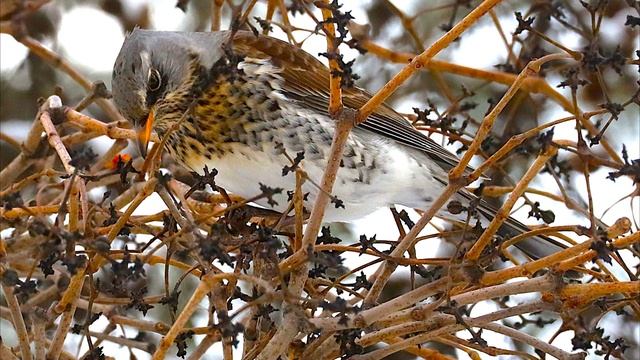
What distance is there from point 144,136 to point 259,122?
0.31m

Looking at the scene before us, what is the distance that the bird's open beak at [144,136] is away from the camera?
2.22 m

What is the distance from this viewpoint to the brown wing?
8.47 feet

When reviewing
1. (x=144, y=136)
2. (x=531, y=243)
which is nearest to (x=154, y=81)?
(x=144, y=136)

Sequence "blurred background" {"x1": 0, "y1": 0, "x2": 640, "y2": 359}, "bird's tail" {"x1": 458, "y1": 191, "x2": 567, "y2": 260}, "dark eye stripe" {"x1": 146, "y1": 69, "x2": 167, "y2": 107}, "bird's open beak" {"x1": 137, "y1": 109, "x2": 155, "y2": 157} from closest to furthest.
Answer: "bird's open beak" {"x1": 137, "y1": 109, "x2": 155, "y2": 157} → "dark eye stripe" {"x1": 146, "y1": 69, "x2": 167, "y2": 107} → "bird's tail" {"x1": 458, "y1": 191, "x2": 567, "y2": 260} → "blurred background" {"x1": 0, "y1": 0, "x2": 640, "y2": 359}

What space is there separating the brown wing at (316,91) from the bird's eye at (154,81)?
23cm

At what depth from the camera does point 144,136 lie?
224 cm

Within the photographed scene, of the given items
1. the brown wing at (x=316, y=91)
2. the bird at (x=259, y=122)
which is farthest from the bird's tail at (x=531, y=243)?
the brown wing at (x=316, y=91)

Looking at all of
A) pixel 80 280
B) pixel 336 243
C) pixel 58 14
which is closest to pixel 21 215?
pixel 80 280

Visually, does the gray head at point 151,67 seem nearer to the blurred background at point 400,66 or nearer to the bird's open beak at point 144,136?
the bird's open beak at point 144,136

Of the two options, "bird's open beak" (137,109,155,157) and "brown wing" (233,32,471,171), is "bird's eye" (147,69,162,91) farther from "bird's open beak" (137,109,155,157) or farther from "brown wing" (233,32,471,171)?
"brown wing" (233,32,471,171)

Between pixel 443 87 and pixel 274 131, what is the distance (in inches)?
22.4

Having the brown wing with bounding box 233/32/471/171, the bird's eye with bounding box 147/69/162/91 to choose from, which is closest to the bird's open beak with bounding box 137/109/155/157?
the bird's eye with bounding box 147/69/162/91

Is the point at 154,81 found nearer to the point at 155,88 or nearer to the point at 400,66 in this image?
the point at 155,88

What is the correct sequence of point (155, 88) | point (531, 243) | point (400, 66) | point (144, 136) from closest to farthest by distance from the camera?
point (144, 136) < point (155, 88) < point (531, 243) < point (400, 66)
